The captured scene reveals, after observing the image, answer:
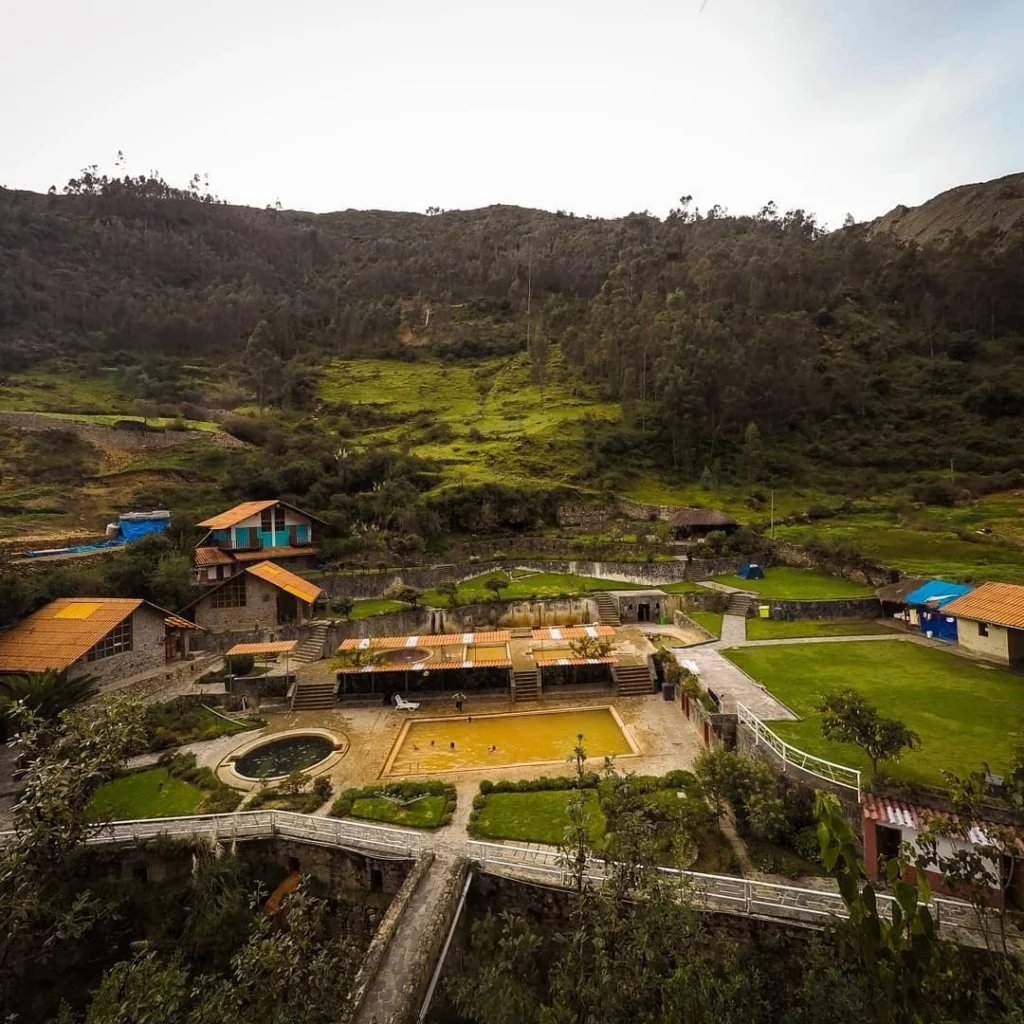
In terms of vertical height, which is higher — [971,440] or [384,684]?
[971,440]

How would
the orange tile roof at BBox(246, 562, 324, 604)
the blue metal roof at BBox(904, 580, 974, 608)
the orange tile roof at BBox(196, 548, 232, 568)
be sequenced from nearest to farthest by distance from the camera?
the blue metal roof at BBox(904, 580, 974, 608)
the orange tile roof at BBox(246, 562, 324, 604)
the orange tile roof at BBox(196, 548, 232, 568)

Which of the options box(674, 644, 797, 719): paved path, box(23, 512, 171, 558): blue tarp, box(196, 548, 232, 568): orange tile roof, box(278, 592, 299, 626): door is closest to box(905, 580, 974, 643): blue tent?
box(674, 644, 797, 719): paved path

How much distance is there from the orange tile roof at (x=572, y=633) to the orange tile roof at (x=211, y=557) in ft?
68.2

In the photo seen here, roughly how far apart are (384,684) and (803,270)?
96193mm

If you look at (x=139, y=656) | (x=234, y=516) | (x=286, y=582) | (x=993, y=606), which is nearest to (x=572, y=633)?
(x=286, y=582)

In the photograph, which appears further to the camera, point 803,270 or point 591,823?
point 803,270

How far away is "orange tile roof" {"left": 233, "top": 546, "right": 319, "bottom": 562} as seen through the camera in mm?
39375

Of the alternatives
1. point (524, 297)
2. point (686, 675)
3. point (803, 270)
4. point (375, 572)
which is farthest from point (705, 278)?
point (686, 675)

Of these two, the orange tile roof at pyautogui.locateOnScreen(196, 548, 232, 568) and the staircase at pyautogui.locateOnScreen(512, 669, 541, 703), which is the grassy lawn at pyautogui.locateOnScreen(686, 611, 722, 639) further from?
the orange tile roof at pyautogui.locateOnScreen(196, 548, 232, 568)

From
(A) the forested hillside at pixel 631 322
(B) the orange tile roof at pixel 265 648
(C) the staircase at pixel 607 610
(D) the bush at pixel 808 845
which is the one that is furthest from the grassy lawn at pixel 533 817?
(A) the forested hillside at pixel 631 322

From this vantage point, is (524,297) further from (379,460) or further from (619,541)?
(619,541)

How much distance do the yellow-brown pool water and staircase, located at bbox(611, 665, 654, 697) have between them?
70.8 inches

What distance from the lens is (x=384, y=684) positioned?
27.8 m

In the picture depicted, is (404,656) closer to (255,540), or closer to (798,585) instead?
(255,540)
